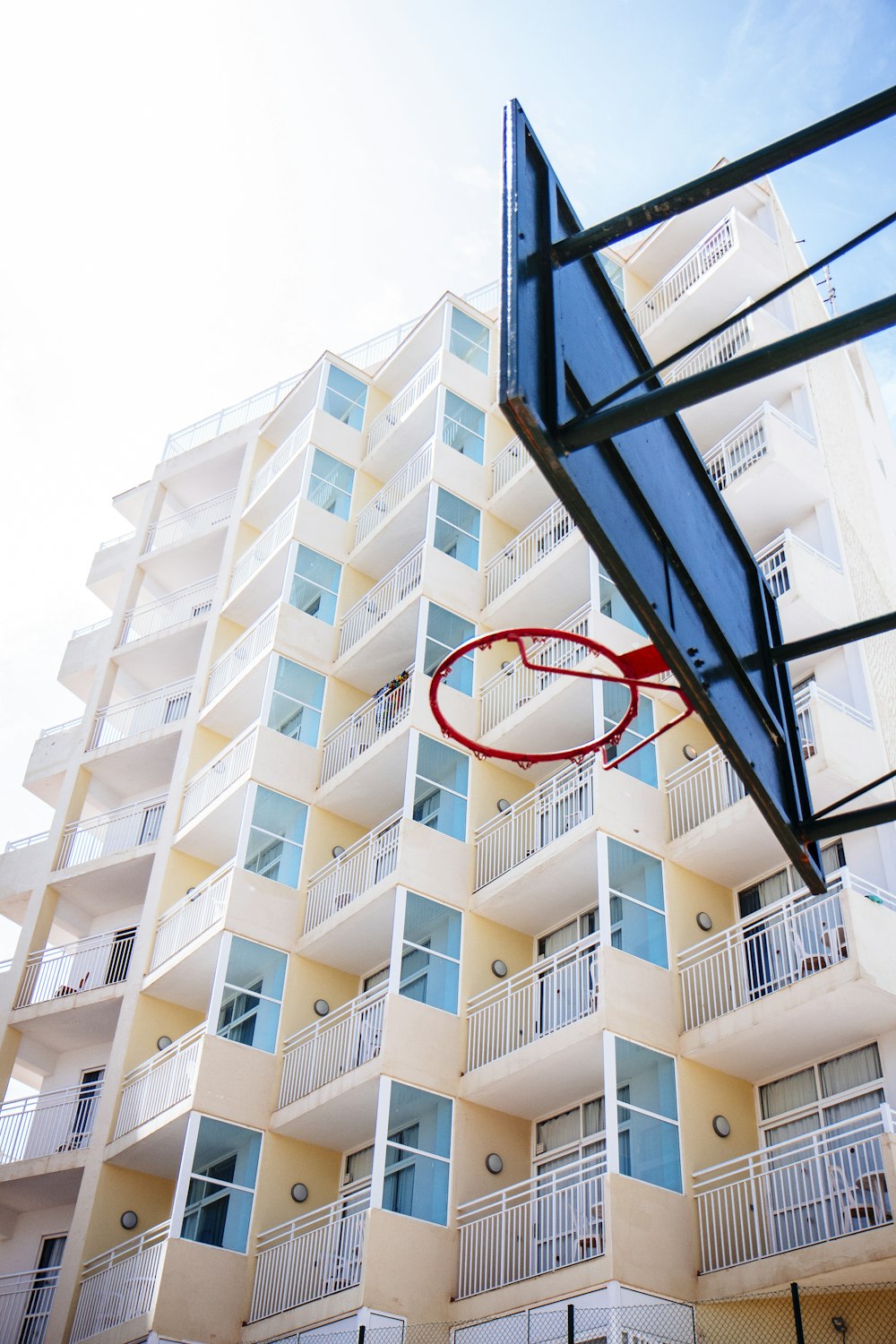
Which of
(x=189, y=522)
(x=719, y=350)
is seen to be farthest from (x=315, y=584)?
(x=719, y=350)

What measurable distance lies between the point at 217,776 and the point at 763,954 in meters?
11.8

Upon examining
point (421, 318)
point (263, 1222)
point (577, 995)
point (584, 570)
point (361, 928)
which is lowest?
point (263, 1222)

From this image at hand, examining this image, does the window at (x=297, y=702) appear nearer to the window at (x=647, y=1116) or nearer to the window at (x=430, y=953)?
the window at (x=430, y=953)

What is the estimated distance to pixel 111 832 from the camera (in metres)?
28.7

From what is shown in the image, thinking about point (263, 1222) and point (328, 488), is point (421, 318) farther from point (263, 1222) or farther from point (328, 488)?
point (263, 1222)

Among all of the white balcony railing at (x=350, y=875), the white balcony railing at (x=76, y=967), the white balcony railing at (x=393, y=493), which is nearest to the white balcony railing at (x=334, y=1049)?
the white balcony railing at (x=350, y=875)

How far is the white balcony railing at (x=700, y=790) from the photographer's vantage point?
19548 millimetres

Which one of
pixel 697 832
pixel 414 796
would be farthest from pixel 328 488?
pixel 697 832

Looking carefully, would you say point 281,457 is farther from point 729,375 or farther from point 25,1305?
point 729,375

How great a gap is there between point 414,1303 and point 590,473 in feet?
44.1

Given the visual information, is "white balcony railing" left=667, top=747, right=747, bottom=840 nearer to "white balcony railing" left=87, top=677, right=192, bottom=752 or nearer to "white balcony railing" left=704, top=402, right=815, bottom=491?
"white balcony railing" left=704, top=402, right=815, bottom=491

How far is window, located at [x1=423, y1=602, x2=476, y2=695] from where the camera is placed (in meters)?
24.1

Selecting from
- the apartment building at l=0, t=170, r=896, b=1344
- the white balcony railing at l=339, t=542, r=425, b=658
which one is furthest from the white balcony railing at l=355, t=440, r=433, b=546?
the white balcony railing at l=339, t=542, r=425, b=658

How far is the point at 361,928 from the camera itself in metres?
21.9
